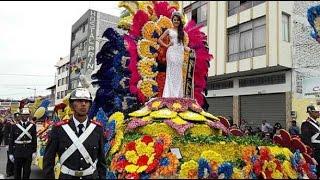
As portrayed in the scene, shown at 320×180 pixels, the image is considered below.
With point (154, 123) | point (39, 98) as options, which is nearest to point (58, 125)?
point (154, 123)

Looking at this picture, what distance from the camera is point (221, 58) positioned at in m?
18.0

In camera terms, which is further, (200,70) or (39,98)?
(39,98)

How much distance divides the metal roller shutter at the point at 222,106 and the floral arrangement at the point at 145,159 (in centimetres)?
1390

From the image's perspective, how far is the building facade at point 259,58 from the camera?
15.3 m

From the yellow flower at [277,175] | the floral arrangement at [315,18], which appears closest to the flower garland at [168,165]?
the yellow flower at [277,175]

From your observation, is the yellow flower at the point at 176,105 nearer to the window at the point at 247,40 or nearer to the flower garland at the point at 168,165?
the flower garland at the point at 168,165

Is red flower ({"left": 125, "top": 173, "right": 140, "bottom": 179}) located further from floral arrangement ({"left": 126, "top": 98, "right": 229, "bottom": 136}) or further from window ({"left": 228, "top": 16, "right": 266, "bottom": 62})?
window ({"left": 228, "top": 16, "right": 266, "bottom": 62})

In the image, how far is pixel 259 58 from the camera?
1586 centimetres

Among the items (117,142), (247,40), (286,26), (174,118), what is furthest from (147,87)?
(247,40)

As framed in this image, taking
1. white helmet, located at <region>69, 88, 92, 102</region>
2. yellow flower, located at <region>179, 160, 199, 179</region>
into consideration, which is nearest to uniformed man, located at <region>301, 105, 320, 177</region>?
yellow flower, located at <region>179, 160, 199, 179</region>

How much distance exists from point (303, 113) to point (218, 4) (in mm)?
6732

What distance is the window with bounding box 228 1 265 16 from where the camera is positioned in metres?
16.6

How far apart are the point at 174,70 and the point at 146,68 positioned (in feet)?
1.67

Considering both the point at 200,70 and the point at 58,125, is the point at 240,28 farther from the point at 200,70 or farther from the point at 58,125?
the point at 58,125
